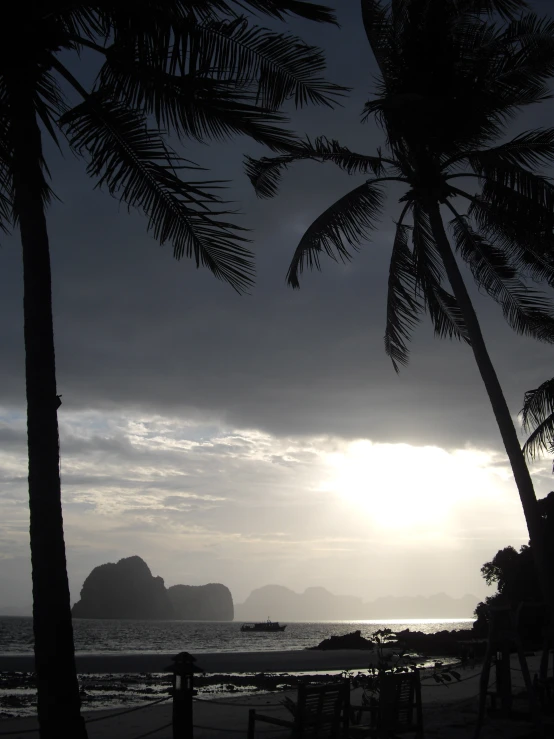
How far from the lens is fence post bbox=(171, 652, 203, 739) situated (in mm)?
6474

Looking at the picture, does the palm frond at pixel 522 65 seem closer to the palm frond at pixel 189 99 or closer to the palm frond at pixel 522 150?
the palm frond at pixel 522 150

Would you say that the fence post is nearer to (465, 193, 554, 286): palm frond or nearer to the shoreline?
(465, 193, 554, 286): palm frond

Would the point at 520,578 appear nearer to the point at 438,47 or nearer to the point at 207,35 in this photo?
the point at 438,47

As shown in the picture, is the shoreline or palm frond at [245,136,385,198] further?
the shoreline

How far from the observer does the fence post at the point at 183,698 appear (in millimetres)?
6474

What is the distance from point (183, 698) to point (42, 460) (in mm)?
3484

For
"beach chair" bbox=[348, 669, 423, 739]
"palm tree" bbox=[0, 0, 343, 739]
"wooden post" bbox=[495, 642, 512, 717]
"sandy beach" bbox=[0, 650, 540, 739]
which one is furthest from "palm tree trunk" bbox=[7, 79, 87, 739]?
"wooden post" bbox=[495, 642, 512, 717]

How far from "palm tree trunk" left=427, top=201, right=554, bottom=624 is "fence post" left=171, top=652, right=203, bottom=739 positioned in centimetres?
498

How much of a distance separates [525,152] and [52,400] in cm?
897

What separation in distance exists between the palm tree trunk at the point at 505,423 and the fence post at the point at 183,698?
16.4ft

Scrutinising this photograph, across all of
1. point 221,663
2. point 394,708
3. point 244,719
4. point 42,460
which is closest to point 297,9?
point 42,460

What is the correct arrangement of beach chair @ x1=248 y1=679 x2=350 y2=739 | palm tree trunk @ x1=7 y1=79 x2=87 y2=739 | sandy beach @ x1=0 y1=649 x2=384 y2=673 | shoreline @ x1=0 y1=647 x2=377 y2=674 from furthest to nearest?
sandy beach @ x1=0 y1=649 x2=384 y2=673, shoreline @ x1=0 y1=647 x2=377 y2=674, beach chair @ x1=248 y1=679 x2=350 y2=739, palm tree trunk @ x1=7 y1=79 x2=87 y2=739

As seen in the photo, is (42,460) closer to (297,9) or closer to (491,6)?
(297,9)

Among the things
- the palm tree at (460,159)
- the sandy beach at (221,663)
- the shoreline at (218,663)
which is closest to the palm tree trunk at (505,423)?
the palm tree at (460,159)
